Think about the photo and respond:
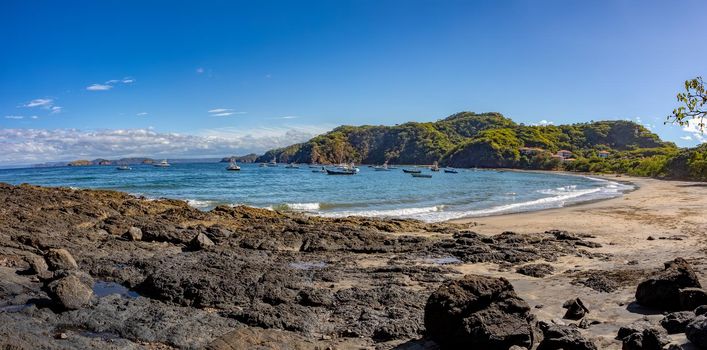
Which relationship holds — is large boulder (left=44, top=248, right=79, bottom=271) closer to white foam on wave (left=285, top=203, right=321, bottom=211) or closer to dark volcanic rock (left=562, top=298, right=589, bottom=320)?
dark volcanic rock (left=562, top=298, right=589, bottom=320)

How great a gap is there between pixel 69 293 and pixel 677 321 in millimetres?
10928

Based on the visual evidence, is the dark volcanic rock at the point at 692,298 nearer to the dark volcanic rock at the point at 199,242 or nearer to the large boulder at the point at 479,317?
the large boulder at the point at 479,317

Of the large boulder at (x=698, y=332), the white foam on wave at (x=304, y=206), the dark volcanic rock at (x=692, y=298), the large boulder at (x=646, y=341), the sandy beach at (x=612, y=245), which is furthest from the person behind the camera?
the white foam on wave at (x=304, y=206)

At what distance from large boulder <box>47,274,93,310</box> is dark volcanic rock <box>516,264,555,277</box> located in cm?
1088

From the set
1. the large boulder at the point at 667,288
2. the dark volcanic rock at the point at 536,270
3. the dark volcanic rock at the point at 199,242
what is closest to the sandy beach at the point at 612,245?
the dark volcanic rock at the point at 536,270

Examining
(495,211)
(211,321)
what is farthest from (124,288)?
(495,211)

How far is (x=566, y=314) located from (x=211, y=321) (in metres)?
6.85

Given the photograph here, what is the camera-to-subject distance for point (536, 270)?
1323 centimetres

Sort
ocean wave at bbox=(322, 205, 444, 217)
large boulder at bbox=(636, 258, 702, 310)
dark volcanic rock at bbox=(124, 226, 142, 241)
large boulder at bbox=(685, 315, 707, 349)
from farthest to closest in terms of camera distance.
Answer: ocean wave at bbox=(322, 205, 444, 217)
dark volcanic rock at bbox=(124, 226, 142, 241)
large boulder at bbox=(636, 258, 702, 310)
large boulder at bbox=(685, 315, 707, 349)

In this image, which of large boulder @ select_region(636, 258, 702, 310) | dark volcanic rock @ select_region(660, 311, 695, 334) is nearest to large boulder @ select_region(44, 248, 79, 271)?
dark volcanic rock @ select_region(660, 311, 695, 334)

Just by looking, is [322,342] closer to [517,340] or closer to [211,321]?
[211,321]

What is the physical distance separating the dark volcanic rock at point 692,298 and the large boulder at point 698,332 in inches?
89.5

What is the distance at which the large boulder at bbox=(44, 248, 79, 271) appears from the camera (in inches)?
461

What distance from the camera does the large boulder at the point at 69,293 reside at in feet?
29.5
